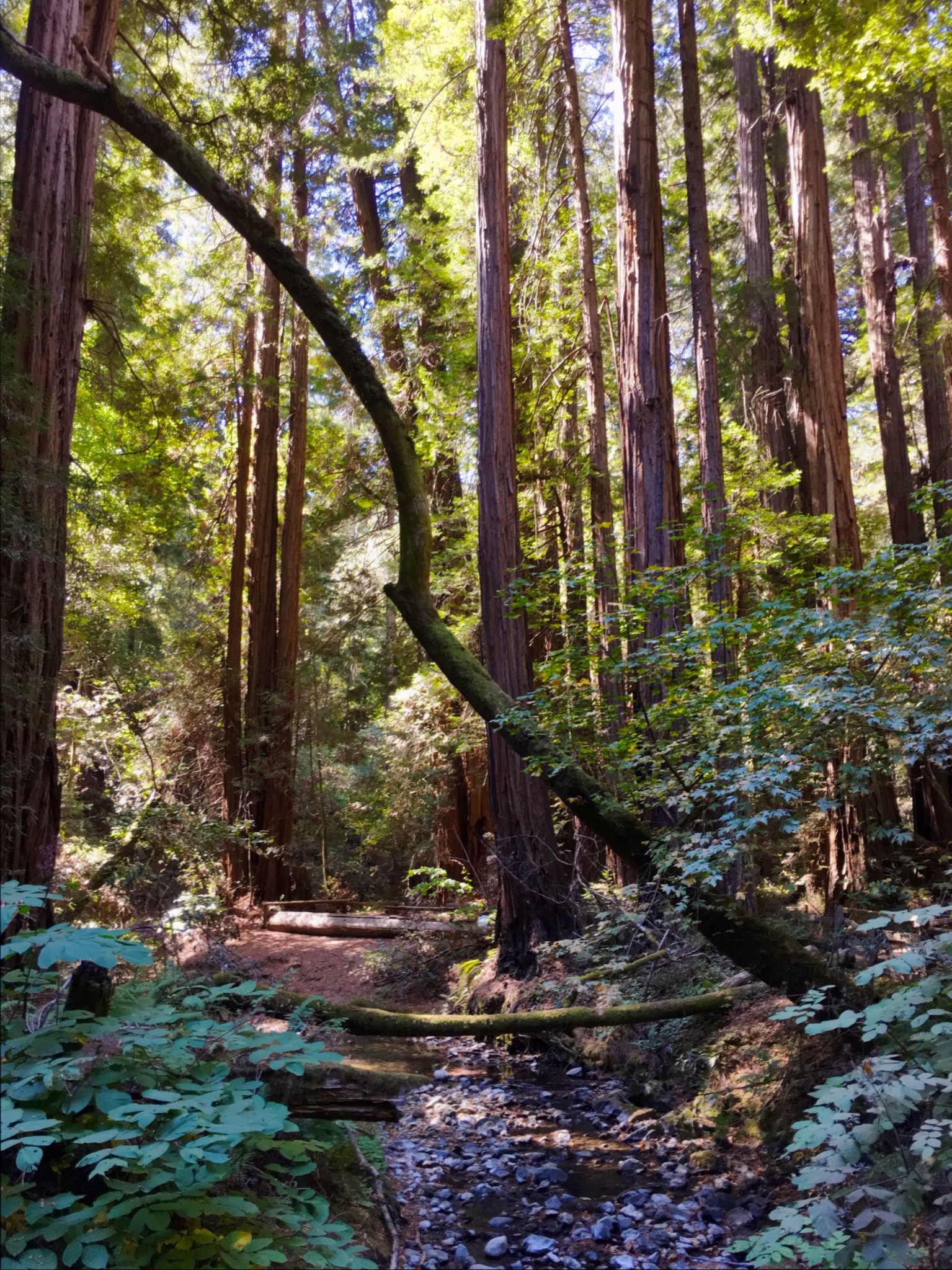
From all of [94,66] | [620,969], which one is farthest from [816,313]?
[94,66]

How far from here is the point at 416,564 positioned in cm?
625

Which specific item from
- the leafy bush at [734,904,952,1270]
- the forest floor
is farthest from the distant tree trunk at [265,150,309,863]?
the leafy bush at [734,904,952,1270]

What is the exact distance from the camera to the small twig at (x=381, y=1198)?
3.96 metres

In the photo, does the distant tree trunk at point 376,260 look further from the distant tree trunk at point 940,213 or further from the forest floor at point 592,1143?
the forest floor at point 592,1143

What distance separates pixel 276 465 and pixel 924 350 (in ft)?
35.0

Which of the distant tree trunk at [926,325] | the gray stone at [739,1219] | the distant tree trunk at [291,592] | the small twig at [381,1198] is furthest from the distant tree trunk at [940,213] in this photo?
the small twig at [381,1198]

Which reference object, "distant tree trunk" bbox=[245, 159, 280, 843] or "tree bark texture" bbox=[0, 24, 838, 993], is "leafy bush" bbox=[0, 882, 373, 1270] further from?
"distant tree trunk" bbox=[245, 159, 280, 843]

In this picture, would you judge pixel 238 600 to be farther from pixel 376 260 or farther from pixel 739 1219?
pixel 739 1219

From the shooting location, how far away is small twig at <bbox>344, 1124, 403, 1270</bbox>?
3963 millimetres

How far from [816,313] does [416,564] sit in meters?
7.11

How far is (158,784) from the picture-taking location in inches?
514

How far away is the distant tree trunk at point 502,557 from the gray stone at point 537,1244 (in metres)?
4.04

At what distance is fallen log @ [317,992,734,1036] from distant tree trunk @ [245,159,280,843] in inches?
350

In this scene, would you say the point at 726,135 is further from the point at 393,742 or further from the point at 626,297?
the point at 393,742
